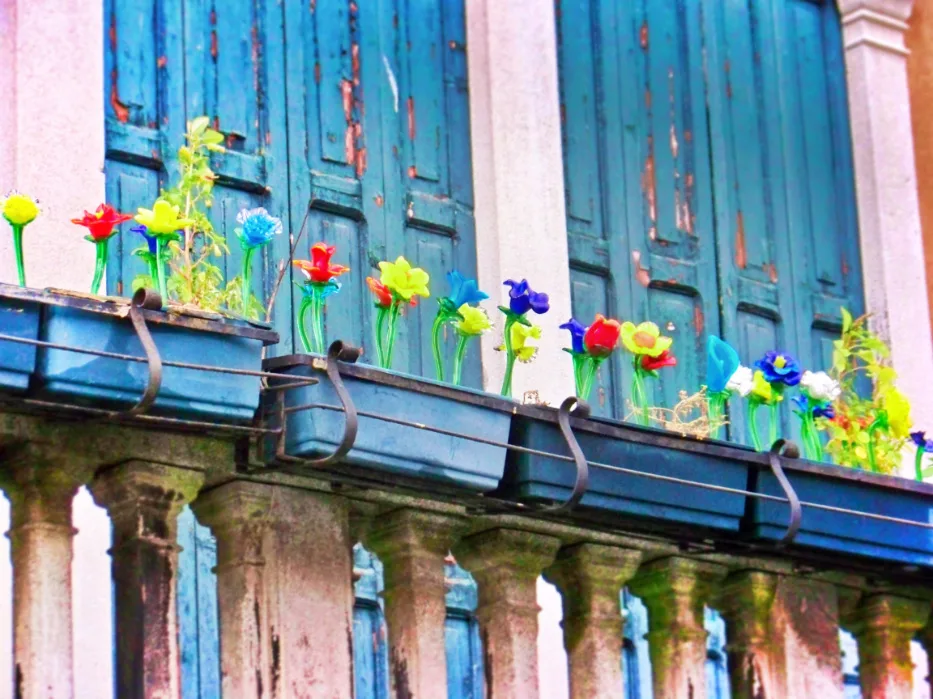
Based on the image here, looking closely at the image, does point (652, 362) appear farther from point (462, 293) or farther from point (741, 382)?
point (462, 293)

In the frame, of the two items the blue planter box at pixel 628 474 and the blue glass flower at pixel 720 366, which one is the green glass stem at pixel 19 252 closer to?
the blue planter box at pixel 628 474

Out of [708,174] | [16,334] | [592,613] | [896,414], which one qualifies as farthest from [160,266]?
[708,174]

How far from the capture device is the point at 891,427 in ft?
20.9

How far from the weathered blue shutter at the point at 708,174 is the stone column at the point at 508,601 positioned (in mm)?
2106

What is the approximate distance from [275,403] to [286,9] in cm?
254

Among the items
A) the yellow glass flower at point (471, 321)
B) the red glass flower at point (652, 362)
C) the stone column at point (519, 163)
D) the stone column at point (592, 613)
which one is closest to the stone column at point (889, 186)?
the stone column at point (519, 163)

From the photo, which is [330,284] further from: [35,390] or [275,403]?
[35,390]

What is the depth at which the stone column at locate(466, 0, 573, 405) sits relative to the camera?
7391mm

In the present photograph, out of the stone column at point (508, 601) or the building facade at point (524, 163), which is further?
the building facade at point (524, 163)

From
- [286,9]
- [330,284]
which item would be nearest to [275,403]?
[330,284]

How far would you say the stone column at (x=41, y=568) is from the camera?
15.2ft

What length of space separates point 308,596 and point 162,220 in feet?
2.82

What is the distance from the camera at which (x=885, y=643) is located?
244 inches

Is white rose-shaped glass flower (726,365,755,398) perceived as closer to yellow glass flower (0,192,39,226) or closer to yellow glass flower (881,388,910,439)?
yellow glass flower (881,388,910,439)
